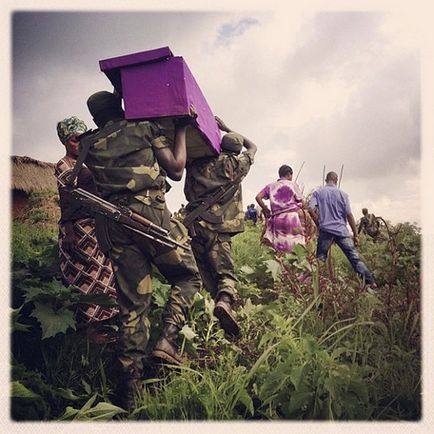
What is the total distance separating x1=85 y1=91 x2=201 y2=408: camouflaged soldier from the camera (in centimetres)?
199

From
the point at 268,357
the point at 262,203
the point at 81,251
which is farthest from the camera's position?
the point at 262,203

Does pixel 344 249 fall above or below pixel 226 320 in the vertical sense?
above

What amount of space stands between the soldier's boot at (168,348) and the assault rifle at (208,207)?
3.20 feet

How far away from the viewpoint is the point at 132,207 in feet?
6.62

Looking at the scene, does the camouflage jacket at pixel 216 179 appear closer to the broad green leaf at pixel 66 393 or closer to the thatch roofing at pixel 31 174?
the thatch roofing at pixel 31 174

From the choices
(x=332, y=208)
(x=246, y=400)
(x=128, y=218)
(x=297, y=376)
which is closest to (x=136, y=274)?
(x=128, y=218)

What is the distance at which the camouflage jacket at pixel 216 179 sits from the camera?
9.68 ft

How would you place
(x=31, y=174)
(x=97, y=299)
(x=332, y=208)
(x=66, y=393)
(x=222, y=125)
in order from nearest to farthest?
(x=66, y=393), (x=97, y=299), (x=31, y=174), (x=222, y=125), (x=332, y=208)

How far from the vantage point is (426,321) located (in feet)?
6.86

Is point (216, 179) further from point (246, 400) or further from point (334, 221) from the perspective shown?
point (246, 400)

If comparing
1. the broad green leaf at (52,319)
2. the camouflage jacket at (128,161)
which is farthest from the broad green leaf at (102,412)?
the camouflage jacket at (128,161)

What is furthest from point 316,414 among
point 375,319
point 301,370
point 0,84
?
point 0,84

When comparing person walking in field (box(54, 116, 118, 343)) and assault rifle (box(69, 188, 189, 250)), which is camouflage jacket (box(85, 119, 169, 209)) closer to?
assault rifle (box(69, 188, 189, 250))

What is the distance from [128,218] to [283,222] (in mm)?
2106
